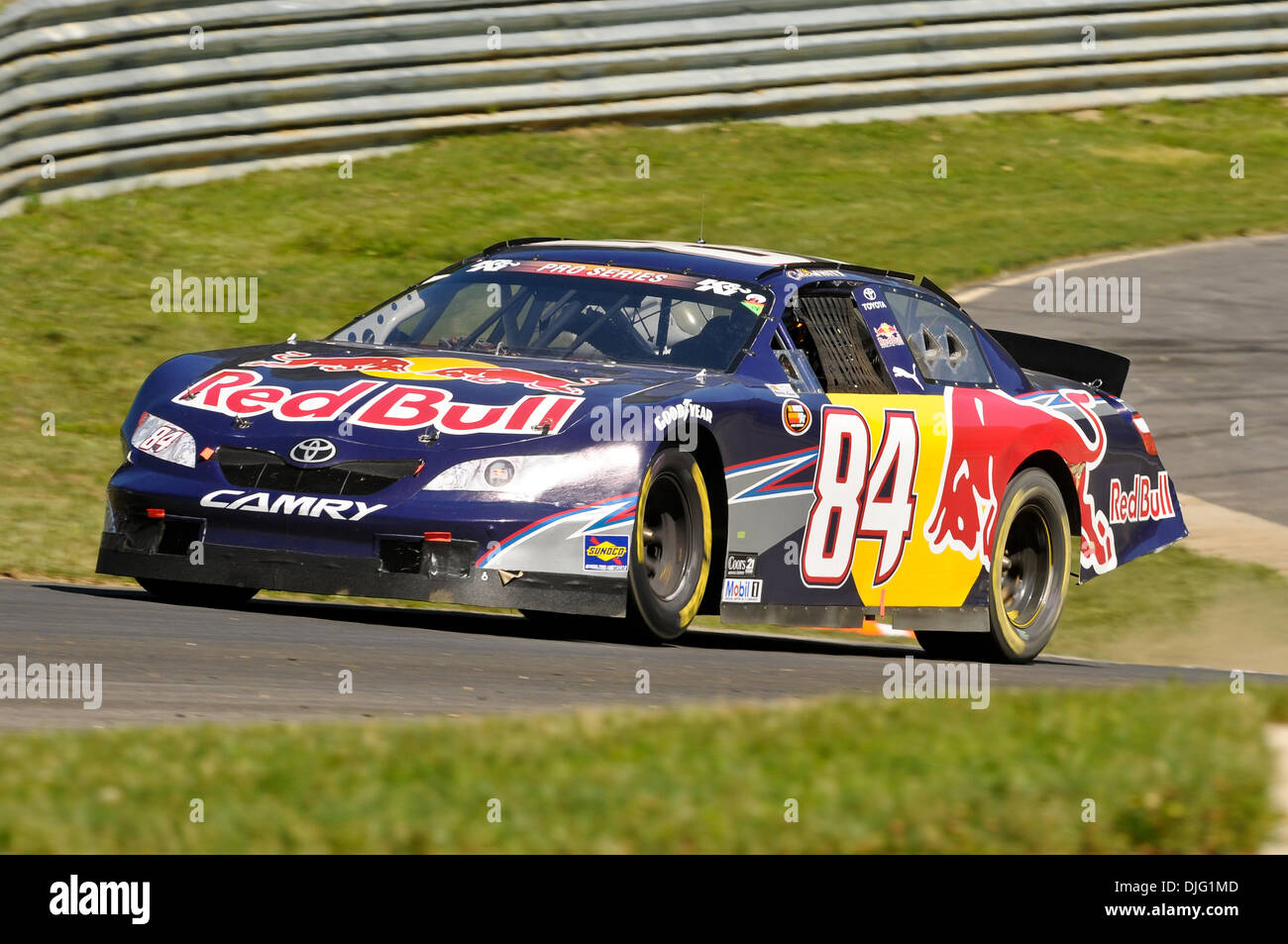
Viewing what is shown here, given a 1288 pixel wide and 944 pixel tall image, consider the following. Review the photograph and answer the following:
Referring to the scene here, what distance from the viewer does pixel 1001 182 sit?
20.5 metres

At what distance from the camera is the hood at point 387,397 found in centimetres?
743

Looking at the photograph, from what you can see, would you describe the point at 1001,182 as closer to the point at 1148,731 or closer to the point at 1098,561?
the point at 1098,561

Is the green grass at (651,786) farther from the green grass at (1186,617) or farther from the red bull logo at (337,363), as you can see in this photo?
the green grass at (1186,617)

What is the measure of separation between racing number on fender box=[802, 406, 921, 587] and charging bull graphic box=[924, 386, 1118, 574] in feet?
0.81

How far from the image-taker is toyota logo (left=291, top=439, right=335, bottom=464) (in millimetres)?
7434

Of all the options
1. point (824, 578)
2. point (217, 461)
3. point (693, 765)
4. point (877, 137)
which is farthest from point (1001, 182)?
point (693, 765)

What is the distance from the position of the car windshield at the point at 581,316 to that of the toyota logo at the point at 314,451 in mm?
1266

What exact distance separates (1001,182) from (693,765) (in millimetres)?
16286

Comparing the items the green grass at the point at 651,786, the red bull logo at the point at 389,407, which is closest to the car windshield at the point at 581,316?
the red bull logo at the point at 389,407

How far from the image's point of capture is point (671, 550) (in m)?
7.78

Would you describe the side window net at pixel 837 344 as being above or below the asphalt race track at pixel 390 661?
above

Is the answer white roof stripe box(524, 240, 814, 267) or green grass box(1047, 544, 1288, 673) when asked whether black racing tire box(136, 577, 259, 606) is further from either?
green grass box(1047, 544, 1288, 673)

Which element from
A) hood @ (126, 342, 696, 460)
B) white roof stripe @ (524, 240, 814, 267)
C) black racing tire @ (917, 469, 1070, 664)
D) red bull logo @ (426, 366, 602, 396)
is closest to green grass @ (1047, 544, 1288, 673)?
black racing tire @ (917, 469, 1070, 664)
